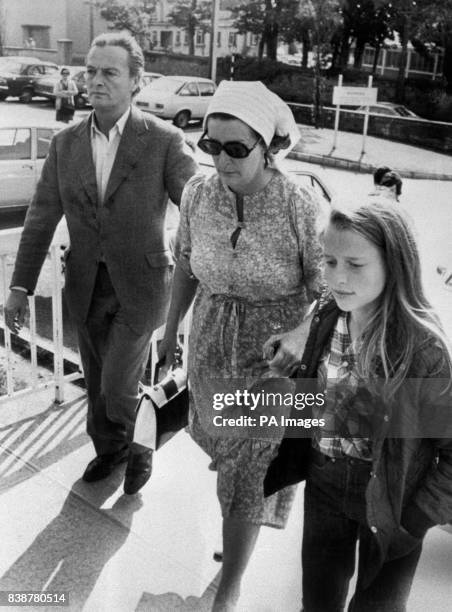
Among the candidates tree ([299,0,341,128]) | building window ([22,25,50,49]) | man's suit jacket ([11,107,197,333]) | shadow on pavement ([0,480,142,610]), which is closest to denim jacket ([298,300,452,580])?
shadow on pavement ([0,480,142,610])

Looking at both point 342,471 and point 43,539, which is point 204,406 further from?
point 43,539

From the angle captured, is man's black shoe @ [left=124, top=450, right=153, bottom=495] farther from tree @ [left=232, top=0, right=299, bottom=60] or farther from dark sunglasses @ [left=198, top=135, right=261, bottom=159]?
tree @ [left=232, top=0, right=299, bottom=60]

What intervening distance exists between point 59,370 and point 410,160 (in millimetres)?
14666

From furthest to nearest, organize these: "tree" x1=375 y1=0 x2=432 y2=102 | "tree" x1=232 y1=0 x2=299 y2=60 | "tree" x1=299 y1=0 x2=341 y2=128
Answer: "tree" x1=232 y1=0 x2=299 y2=60
"tree" x1=299 y1=0 x2=341 y2=128
"tree" x1=375 y1=0 x2=432 y2=102

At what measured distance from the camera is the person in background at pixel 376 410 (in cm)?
146

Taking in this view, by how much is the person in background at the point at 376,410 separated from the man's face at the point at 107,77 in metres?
1.25

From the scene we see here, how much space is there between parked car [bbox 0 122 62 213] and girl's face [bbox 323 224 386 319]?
313 inches

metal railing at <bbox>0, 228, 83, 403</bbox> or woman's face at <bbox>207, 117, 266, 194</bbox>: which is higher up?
woman's face at <bbox>207, 117, 266, 194</bbox>

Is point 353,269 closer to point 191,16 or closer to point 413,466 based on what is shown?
point 413,466

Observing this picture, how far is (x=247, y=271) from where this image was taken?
197 centimetres

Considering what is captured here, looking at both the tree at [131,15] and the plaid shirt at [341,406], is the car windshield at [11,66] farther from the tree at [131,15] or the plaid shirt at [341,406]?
the plaid shirt at [341,406]

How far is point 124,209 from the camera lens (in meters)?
2.51

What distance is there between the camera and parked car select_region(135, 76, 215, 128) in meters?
20.0

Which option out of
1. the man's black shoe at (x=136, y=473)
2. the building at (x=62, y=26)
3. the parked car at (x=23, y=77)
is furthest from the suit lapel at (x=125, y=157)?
the parked car at (x=23, y=77)
